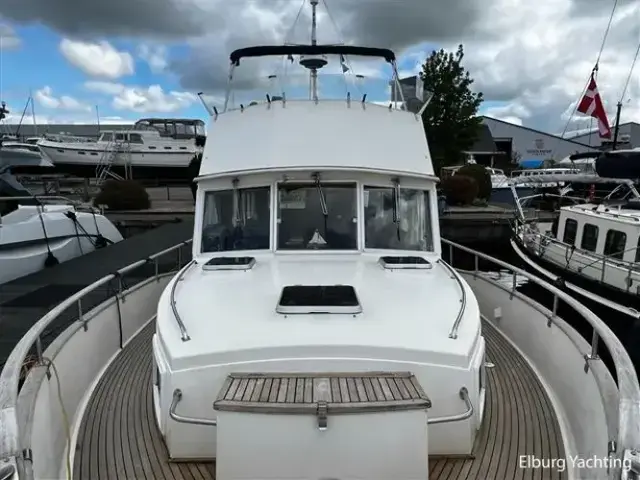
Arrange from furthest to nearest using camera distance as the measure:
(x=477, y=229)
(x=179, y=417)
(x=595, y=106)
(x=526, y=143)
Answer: (x=526, y=143)
(x=477, y=229)
(x=595, y=106)
(x=179, y=417)

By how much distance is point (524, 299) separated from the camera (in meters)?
5.93

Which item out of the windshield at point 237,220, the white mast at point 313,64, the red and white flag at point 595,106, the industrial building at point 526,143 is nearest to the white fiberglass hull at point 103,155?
the red and white flag at point 595,106

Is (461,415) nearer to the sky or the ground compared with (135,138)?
nearer to the ground

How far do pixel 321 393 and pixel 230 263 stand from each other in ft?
8.39

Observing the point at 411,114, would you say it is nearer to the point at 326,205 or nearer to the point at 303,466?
the point at 326,205

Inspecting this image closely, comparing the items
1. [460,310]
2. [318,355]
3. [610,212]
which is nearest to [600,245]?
[610,212]

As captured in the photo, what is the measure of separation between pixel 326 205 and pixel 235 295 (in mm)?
1712

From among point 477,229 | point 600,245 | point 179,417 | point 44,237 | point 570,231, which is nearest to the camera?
point 179,417

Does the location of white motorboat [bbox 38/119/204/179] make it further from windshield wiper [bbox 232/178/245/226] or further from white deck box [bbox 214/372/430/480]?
white deck box [bbox 214/372/430/480]

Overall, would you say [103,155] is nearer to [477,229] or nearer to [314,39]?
[477,229]

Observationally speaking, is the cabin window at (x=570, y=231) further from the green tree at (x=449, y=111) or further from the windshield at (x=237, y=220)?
the green tree at (x=449, y=111)

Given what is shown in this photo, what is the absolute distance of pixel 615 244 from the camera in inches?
500

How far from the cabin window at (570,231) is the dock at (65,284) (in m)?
10.1

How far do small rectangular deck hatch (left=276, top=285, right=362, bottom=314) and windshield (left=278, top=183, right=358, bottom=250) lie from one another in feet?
3.98
